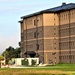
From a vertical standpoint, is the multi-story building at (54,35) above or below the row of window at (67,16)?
below

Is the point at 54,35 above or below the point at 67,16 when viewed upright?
below

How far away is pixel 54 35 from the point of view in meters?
116

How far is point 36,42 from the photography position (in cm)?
12350

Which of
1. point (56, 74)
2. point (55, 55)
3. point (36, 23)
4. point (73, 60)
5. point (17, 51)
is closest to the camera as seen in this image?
point (56, 74)

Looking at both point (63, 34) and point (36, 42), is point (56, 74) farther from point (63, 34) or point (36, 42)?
point (36, 42)

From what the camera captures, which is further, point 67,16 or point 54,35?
point 54,35

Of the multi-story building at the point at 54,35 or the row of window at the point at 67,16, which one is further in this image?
the multi-story building at the point at 54,35

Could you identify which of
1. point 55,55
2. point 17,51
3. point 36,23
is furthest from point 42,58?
point 17,51

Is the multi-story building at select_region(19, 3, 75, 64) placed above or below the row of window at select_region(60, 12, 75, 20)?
below

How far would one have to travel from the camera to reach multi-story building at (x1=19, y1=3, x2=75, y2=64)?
10869 cm

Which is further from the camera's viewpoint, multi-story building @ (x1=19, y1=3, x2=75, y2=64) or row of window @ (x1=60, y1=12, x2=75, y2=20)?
multi-story building @ (x1=19, y1=3, x2=75, y2=64)

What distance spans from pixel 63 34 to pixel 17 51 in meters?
60.1

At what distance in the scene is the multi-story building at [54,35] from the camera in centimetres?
10869

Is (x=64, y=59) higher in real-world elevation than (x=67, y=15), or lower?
lower
